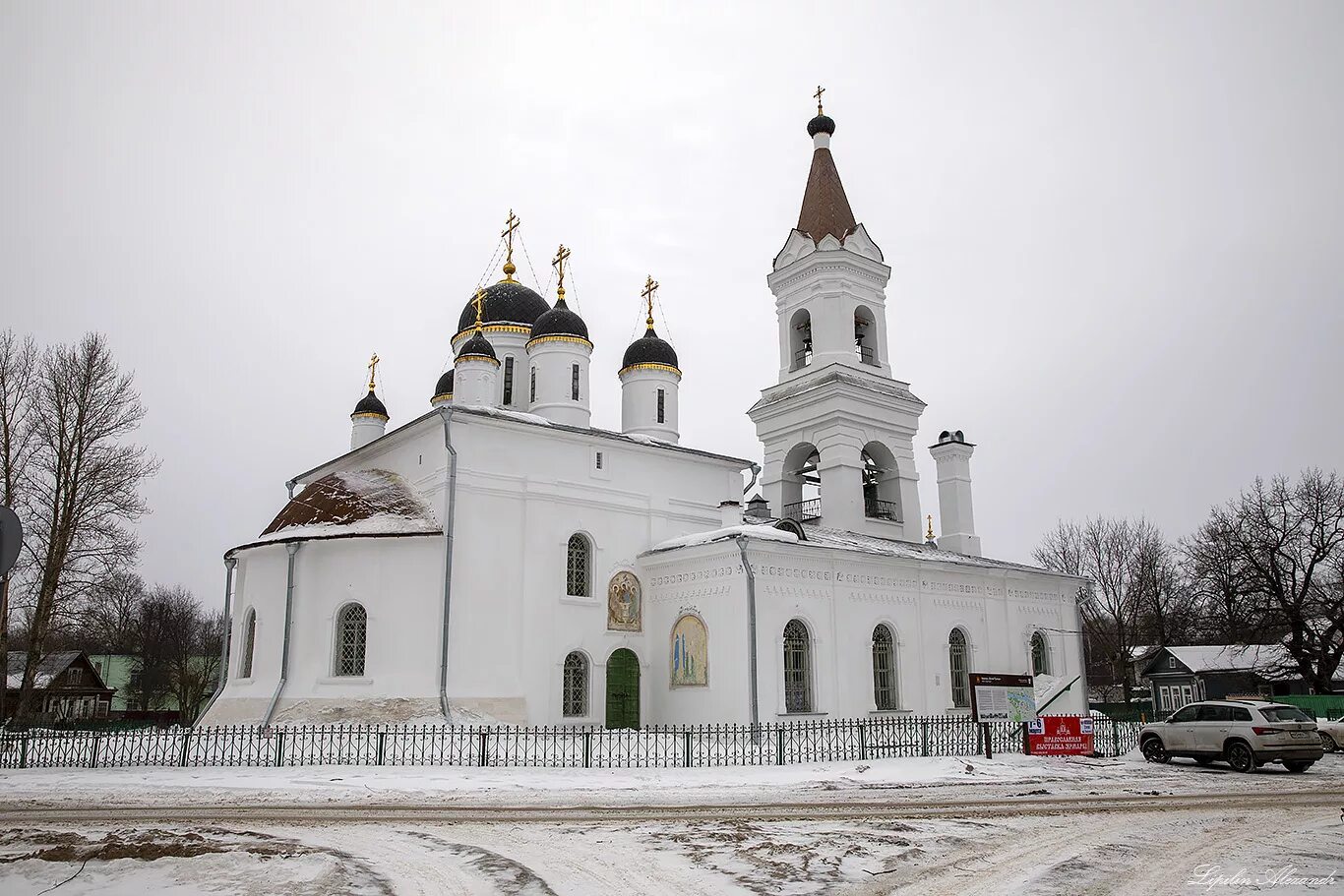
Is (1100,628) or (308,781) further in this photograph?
(1100,628)

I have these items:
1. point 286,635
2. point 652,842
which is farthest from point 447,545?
point 652,842

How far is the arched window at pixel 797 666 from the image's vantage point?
23.2m

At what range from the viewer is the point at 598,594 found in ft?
78.8

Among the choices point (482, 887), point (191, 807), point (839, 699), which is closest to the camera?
point (482, 887)

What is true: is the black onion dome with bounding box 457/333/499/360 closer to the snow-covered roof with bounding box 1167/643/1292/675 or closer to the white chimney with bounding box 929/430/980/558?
the white chimney with bounding box 929/430/980/558

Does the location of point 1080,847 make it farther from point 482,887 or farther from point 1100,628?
point 1100,628

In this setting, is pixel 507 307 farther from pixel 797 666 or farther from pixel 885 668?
pixel 885 668

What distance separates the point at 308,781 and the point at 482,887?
26.1 ft

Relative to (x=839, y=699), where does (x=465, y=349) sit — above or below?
above

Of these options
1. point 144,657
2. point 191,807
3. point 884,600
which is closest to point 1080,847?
point 191,807

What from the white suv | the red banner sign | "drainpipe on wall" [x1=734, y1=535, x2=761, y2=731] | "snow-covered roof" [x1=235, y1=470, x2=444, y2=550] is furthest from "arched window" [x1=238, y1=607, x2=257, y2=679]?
the white suv

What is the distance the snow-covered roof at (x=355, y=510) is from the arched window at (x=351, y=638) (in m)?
1.83

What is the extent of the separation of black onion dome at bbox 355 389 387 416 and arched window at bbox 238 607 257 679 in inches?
358

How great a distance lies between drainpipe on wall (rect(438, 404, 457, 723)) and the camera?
→ 21062 mm
